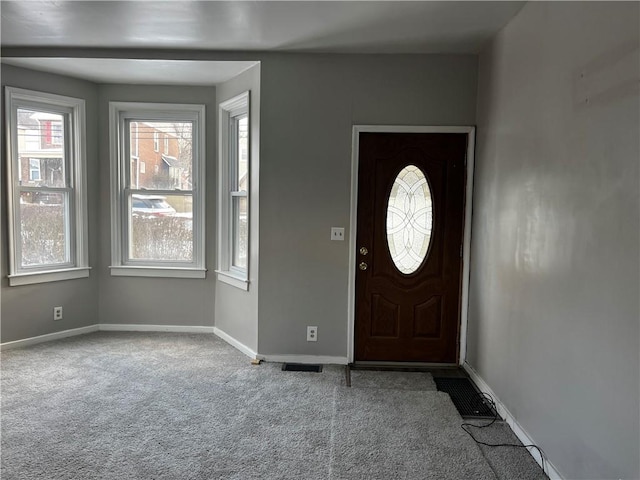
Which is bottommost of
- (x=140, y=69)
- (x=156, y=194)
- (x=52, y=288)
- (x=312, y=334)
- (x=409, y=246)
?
(x=312, y=334)

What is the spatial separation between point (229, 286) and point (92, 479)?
2.17 m

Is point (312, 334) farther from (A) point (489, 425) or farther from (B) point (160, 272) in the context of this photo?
(B) point (160, 272)

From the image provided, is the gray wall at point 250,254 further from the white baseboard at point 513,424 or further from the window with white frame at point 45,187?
the white baseboard at point 513,424

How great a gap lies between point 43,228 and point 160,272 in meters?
1.10

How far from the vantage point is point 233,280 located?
409 cm

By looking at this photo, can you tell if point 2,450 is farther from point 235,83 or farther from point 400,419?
point 235,83

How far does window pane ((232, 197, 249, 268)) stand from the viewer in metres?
4.14

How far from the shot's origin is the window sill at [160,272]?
14.5 ft

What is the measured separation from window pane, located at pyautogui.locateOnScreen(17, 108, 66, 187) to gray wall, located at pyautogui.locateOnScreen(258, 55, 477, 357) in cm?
204

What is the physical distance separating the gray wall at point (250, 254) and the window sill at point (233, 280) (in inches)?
1.6

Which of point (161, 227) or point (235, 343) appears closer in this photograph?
point (235, 343)

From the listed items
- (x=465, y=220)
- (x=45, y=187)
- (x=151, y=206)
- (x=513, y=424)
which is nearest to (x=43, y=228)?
(x=45, y=187)

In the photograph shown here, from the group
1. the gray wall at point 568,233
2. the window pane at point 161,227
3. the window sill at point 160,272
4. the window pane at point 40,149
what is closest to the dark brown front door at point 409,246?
the gray wall at point 568,233

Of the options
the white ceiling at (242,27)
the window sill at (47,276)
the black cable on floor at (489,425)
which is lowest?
the black cable on floor at (489,425)
